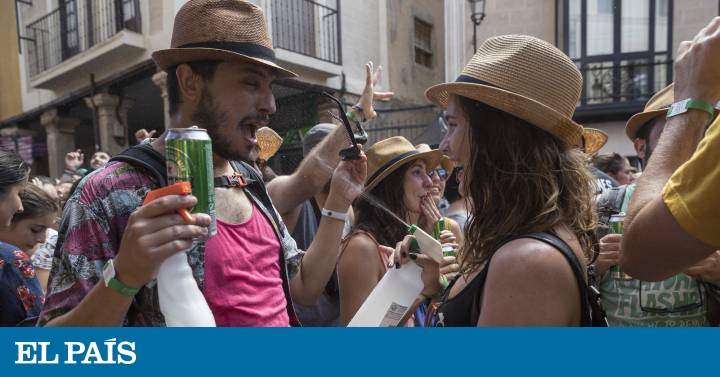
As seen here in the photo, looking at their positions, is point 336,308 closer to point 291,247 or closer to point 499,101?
point 291,247

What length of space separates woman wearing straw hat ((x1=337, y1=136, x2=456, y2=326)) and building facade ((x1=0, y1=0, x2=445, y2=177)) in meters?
5.58

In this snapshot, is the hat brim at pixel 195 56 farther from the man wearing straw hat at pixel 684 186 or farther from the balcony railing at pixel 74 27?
the balcony railing at pixel 74 27

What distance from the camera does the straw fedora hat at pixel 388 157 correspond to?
2977 millimetres

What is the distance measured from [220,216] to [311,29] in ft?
32.2

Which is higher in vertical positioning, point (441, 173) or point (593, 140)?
point (593, 140)

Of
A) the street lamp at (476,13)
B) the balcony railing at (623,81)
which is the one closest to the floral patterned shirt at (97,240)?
the street lamp at (476,13)

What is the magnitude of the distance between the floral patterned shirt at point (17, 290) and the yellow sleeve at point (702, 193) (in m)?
2.46

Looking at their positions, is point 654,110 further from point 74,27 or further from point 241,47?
point 74,27

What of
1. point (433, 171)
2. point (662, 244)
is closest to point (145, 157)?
point (662, 244)

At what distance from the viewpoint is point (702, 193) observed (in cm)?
112

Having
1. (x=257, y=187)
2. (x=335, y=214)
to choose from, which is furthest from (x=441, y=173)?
(x=257, y=187)

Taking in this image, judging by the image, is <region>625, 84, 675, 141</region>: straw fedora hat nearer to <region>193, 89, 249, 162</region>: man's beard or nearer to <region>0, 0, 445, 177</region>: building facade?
<region>193, 89, 249, 162</region>: man's beard

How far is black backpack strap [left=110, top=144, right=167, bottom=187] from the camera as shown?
1549 millimetres

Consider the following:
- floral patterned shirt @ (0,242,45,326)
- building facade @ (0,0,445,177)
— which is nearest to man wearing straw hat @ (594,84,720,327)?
floral patterned shirt @ (0,242,45,326)
